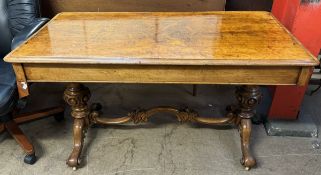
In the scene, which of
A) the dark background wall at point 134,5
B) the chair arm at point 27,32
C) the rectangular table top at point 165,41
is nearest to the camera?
the rectangular table top at point 165,41

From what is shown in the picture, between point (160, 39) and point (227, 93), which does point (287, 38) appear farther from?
point (227, 93)

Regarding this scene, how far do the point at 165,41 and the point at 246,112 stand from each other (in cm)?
69

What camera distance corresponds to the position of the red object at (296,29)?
5.01 ft

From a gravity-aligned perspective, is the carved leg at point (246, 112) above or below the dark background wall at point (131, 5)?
below

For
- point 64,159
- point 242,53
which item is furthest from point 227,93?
point 64,159

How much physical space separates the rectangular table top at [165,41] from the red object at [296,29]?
0.14 m

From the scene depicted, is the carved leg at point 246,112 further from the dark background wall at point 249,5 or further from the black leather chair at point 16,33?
the black leather chair at point 16,33

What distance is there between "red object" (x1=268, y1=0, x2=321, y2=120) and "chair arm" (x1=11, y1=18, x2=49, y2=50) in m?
1.45

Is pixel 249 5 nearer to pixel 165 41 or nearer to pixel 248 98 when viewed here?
pixel 248 98

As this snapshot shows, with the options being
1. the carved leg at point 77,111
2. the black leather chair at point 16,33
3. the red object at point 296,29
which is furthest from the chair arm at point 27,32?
the red object at point 296,29

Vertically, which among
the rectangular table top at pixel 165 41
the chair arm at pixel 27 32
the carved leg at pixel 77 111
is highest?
the rectangular table top at pixel 165 41

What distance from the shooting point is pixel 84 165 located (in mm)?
1626

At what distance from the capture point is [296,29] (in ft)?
5.20

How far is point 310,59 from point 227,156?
32.0 inches
